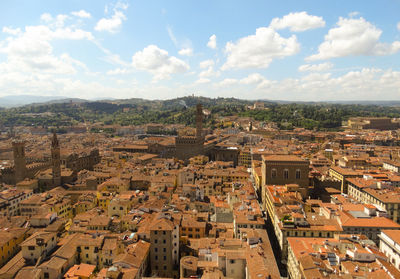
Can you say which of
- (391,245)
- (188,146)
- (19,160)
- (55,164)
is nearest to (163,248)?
(391,245)

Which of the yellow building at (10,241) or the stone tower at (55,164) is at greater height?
the stone tower at (55,164)

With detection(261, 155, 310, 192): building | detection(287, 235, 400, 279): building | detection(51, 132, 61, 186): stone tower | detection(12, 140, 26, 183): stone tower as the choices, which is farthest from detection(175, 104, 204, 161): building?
detection(287, 235, 400, 279): building

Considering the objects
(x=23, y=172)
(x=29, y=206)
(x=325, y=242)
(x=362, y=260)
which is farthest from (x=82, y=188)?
(x=362, y=260)

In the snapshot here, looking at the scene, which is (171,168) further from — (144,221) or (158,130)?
(158,130)

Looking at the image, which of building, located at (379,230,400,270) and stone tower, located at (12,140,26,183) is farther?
stone tower, located at (12,140,26,183)

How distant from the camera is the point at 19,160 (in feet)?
177

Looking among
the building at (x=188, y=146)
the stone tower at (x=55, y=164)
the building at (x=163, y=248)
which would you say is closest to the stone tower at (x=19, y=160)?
the stone tower at (x=55, y=164)

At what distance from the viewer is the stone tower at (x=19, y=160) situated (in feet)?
175

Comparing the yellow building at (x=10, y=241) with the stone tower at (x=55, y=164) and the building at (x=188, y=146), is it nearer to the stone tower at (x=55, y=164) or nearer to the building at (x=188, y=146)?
the stone tower at (x=55, y=164)

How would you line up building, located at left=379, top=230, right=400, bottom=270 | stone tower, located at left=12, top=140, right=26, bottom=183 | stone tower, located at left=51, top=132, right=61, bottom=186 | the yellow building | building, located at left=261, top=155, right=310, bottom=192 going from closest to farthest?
1. building, located at left=379, top=230, right=400, bottom=270
2. the yellow building
3. building, located at left=261, top=155, right=310, bottom=192
4. stone tower, located at left=51, top=132, right=61, bottom=186
5. stone tower, located at left=12, top=140, right=26, bottom=183

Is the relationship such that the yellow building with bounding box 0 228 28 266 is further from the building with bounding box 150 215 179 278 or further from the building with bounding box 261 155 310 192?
the building with bounding box 261 155 310 192

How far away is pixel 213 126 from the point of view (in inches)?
5246

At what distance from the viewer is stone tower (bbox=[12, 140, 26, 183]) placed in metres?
53.5

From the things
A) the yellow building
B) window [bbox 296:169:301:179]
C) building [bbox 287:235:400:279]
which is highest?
window [bbox 296:169:301:179]
